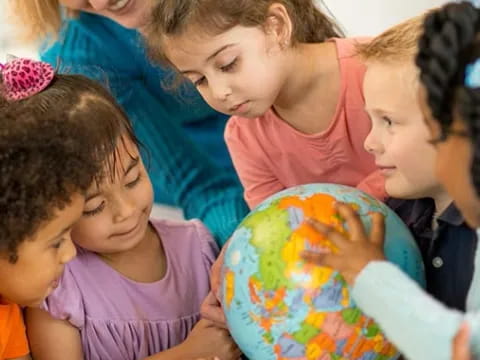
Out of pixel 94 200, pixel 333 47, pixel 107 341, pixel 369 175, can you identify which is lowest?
pixel 107 341

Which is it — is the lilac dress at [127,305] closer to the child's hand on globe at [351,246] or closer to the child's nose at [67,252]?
the child's nose at [67,252]

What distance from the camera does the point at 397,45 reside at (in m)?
1.17

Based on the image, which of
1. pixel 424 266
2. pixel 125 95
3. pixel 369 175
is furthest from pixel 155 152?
pixel 424 266

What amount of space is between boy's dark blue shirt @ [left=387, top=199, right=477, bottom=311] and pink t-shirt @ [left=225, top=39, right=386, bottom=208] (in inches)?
7.6

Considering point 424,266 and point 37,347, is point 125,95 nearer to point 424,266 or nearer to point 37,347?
point 37,347

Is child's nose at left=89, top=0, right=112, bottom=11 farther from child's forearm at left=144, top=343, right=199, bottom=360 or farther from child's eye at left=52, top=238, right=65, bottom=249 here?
child's forearm at left=144, top=343, right=199, bottom=360

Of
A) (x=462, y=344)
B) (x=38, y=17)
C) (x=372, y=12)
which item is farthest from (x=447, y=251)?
(x=372, y=12)

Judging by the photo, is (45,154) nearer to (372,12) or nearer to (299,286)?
(299,286)

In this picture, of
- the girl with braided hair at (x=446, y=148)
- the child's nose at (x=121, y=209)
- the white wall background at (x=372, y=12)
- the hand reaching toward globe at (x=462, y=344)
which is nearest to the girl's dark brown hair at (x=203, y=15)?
the child's nose at (x=121, y=209)

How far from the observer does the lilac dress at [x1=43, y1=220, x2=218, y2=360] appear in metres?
1.37

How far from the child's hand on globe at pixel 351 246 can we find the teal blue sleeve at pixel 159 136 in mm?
765

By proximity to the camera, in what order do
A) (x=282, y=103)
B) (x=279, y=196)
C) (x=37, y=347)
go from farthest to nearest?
(x=282, y=103)
(x=37, y=347)
(x=279, y=196)

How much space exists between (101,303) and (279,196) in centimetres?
44

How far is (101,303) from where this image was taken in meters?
1.39
